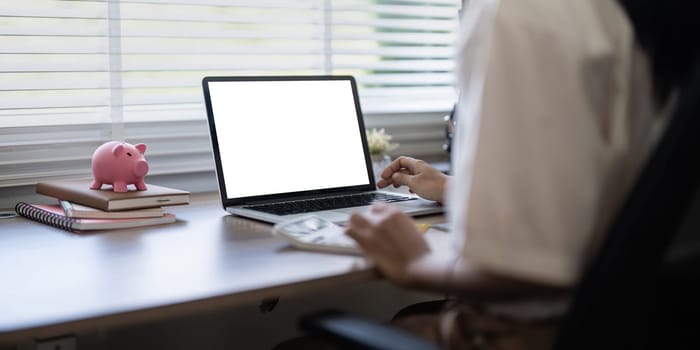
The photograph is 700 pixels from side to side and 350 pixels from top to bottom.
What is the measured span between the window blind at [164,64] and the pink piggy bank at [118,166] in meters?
0.27

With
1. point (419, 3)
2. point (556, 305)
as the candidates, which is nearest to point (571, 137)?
point (556, 305)

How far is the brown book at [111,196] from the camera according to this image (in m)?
1.44

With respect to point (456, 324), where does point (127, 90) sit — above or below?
above

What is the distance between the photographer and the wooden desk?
93 cm

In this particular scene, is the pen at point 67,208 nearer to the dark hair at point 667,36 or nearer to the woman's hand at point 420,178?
the woman's hand at point 420,178

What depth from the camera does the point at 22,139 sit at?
1.69 m

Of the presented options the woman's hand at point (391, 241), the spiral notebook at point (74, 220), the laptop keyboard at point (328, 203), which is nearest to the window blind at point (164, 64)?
the spiral notebook at point (74, 220)

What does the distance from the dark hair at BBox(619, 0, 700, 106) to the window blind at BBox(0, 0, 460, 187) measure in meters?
1.21

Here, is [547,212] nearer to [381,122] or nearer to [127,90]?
[127,90]

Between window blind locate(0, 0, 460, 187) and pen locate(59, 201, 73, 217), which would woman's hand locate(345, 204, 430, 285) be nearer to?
pen locate(59, 201, 73, 217)

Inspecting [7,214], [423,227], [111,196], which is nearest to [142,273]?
[111,196]

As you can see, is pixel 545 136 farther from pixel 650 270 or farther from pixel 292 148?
pixel 292 148

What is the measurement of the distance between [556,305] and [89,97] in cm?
120

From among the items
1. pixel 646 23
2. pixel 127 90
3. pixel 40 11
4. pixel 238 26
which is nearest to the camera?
pixel 646 23
